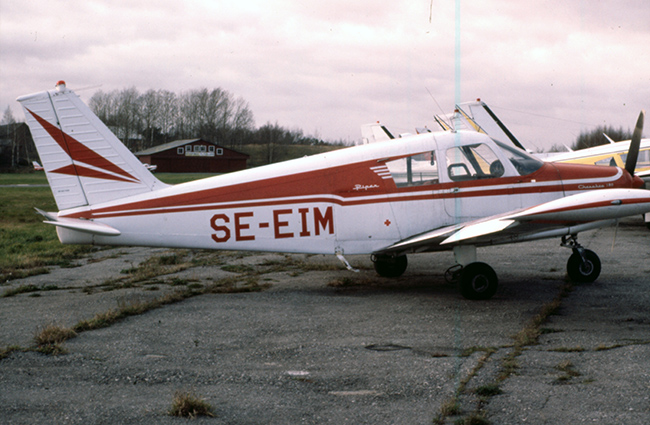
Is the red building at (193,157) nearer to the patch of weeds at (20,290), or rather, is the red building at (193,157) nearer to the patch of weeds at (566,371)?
the patch of weeds at (20,290)

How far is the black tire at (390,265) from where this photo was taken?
10.5m

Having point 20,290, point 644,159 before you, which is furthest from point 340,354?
point 644,159

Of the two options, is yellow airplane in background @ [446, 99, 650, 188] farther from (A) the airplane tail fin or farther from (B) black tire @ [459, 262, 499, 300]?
(A) the airplane tail fin

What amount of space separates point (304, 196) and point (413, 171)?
1687 millimetres

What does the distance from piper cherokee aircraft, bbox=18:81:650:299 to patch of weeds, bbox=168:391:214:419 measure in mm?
4416

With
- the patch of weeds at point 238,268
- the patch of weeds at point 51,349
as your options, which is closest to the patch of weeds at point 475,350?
the patch of weeds at point 51,349

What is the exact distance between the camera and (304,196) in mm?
8680

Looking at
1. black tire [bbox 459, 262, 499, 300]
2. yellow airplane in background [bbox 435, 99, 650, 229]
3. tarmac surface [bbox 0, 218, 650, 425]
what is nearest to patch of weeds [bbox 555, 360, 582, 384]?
tarmac surface [bbox 0, 218, 650, 425]

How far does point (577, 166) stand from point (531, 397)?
588cm

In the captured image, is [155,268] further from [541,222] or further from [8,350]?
[541,222]

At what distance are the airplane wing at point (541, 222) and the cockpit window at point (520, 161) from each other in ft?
2.55

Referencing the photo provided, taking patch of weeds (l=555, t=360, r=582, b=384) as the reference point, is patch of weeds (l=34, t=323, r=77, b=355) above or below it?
above

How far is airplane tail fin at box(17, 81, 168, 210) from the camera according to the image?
852cm

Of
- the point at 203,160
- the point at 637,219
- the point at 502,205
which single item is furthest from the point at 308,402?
the point at 203,160
